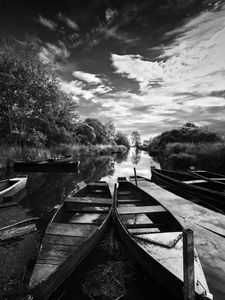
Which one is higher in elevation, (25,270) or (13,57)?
(13,57)

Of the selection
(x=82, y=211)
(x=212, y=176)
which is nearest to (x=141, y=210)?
(x=82, y=211)

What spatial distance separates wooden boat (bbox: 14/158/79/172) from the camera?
1638 centimetres

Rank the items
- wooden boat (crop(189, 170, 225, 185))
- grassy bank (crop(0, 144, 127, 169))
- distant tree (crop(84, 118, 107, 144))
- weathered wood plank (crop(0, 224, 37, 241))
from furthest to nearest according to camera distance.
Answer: distant tree (crop(84, 118, 107, 144)) < grassy bank (crop(0, 144, 127, 169)) < wooden boat (crop(189, 170, 225, 185)) < weathered wood plank (crop(0, 224, 37, 241))

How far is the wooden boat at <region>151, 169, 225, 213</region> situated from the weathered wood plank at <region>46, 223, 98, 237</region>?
5.99 m

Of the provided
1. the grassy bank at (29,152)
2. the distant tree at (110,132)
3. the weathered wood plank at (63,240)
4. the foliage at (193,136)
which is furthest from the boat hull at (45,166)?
the distant tree at (110,132)

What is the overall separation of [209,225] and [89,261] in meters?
4.13

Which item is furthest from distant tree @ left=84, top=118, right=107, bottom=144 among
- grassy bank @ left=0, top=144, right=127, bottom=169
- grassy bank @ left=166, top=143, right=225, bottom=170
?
grassy bank @ left=166, top=143, right=225, bottom=170

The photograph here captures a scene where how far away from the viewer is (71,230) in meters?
4.19

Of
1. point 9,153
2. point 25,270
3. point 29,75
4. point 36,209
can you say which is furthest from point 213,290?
point 29,75

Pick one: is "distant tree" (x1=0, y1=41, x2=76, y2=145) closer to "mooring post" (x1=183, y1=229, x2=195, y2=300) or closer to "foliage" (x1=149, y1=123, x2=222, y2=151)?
"foliage" (x1=149, y1=123, x2=222, y2=151)

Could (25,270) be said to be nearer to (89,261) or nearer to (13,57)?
(89,261)

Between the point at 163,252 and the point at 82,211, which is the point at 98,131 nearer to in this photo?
the point at 82,211

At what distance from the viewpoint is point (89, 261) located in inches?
154

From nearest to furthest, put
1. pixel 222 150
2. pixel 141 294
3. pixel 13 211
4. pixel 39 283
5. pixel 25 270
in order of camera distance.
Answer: pixel 39 283 → pixel 141 294 → pixel 25 270 → pixel 13 211 → pixel 222 150
